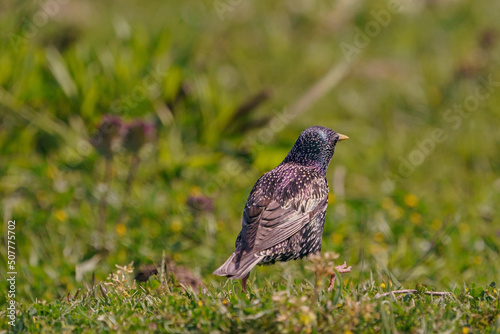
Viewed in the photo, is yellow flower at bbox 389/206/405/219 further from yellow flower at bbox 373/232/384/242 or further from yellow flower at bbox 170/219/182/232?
yellow flower at bbox 170/219/182/232

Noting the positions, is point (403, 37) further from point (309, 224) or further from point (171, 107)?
point (309, 224)

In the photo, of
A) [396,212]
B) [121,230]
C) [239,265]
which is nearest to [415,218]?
[396,212]

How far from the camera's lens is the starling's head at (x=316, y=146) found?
3.92m

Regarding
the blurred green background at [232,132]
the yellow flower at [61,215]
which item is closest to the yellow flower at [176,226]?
the blurred green background at [232,132]

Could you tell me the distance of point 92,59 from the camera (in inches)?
281

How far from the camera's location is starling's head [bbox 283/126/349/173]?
3.92 metres

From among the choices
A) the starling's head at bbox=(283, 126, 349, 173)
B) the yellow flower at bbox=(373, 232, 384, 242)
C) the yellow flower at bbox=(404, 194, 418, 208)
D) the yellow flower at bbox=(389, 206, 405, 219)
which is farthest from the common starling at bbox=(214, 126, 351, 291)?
the yellow flower at bbox=(404, 194, 418, 208)

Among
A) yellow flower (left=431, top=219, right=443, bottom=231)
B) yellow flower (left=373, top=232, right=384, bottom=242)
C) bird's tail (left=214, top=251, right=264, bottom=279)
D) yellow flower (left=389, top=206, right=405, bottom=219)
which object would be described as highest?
bird's tail (left=214, top=251, right=264, bottom=279)

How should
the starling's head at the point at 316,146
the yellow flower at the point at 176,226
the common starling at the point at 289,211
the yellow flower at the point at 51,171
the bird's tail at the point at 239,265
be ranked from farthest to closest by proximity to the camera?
1. the yellow flower at the point at 51,171
2. the yellow flower at the point at 176,226
3. the starling's head at the point at 316,146
4. the common starling at the point at 289,211
5. the bird's tail at the point at 239,265

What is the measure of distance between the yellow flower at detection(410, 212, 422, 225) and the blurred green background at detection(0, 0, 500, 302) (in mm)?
76

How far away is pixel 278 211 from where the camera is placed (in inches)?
146

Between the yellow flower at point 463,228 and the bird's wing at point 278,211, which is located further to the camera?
the yellow flower at point 463,228

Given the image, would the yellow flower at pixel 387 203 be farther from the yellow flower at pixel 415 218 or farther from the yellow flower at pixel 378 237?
the yellow flower at pixel 378 237

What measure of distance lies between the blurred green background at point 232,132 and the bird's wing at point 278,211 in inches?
32.2
